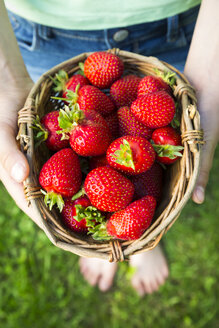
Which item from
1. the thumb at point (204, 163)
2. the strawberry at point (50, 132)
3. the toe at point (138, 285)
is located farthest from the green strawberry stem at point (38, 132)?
the toe at point (138, 285)

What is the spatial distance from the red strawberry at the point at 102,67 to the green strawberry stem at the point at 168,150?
0.93 ft

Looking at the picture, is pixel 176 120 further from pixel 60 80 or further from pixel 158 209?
pixel 60 80

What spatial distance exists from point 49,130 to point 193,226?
3.40 ft

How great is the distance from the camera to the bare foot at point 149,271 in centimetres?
153

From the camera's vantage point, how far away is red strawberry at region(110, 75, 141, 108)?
1025 mm

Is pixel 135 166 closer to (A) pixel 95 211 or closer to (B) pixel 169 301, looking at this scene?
(A) pixel 95 211

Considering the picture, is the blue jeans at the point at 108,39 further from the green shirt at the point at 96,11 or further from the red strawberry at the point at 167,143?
the red strawberry at the point at 167,143

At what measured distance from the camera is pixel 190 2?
1083mm

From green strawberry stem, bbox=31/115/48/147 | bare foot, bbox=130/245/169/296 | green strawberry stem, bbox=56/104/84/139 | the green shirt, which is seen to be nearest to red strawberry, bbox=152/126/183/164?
green strawberry stem, bbox=56/104/84/139

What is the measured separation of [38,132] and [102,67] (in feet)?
0.97

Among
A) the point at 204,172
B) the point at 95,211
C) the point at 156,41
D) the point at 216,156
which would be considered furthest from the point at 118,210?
the point at 216,156

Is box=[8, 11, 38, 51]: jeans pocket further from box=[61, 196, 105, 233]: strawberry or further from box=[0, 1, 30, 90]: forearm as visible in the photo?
box=[61, 196, 105, 233]: strawberry

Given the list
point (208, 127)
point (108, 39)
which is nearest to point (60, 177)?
point (208, 127)

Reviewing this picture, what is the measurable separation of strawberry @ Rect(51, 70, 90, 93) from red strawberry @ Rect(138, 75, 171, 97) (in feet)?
0.66
